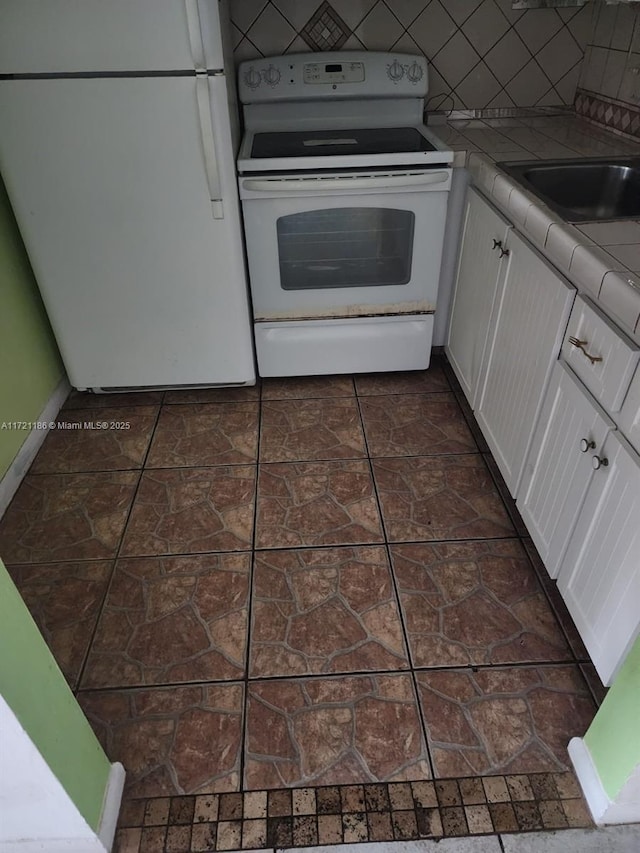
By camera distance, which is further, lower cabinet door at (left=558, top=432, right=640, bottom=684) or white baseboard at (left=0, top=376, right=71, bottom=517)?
white baseboard at (left=0, top=376, right=71, bottom=517)

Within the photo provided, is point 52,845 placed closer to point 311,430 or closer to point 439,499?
point 439,499

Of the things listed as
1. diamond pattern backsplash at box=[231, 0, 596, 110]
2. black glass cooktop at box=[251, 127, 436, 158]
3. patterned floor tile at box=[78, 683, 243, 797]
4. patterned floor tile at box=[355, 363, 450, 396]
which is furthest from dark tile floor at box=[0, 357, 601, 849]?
diamond pattern backsplash at box=[231, 0, 596, 110]

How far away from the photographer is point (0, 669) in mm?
867

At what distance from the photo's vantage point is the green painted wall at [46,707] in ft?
2.95

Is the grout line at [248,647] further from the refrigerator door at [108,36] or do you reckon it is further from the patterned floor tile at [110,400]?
the refrigerator door at [108,36]

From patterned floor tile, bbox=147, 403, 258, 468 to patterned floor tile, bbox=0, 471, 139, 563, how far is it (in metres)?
0.17

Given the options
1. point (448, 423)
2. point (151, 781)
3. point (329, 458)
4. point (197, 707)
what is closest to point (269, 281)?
point (329, 458)

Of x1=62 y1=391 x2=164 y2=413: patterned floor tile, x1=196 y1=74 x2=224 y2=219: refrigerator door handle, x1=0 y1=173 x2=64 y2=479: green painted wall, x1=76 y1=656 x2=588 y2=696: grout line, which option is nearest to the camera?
x1=76 y1=656 x2=588 y2=696: grout line

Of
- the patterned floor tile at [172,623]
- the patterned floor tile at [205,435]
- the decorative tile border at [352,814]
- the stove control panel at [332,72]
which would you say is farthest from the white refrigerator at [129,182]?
the decorative tile border at [352,814]

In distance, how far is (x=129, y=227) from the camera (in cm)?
204

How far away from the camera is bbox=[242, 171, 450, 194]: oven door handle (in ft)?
6.66

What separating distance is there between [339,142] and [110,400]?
1358 mm

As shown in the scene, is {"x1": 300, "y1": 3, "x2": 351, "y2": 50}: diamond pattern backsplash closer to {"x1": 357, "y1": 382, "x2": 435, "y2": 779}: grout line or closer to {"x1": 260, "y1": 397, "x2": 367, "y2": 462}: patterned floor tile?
{"x1": 260, "y1": 397, "x2": 367, "y2": 462}: patterned floor tile

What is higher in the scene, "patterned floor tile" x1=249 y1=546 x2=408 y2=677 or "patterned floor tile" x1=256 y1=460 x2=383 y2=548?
"patterned floor tile" x1=249 y1=546 x2=408 y2=677
